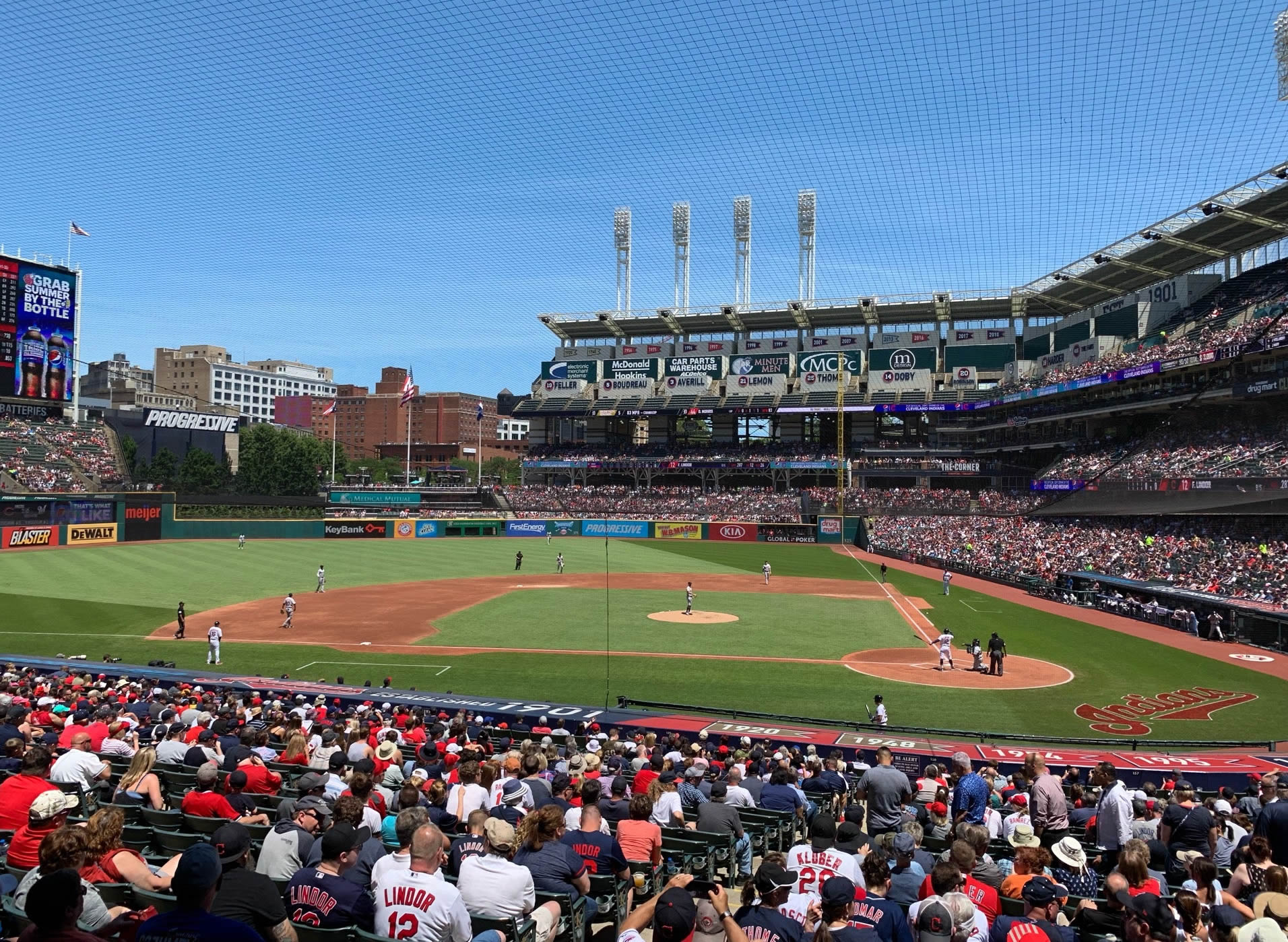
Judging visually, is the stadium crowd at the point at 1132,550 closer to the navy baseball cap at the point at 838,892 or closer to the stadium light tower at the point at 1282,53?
the stadium light tower at the point at 1282,53

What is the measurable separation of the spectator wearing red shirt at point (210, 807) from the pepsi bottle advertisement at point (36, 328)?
69.4 meters

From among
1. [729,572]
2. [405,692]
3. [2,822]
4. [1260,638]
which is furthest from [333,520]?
[2,822]

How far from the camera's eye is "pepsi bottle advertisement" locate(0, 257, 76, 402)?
62125 mm

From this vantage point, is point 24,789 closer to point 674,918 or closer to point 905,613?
point 674,918

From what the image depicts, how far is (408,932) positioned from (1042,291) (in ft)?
274

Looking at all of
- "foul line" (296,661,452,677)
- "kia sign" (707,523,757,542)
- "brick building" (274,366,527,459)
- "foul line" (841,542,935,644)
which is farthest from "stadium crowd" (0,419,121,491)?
"brick building" (274,366,527,459)

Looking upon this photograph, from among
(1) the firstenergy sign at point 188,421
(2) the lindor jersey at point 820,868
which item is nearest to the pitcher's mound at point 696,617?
(2) the lindor jersey at point 820,868

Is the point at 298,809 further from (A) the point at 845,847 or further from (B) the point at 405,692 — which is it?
(B) the point at 405,692

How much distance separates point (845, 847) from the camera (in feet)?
22.0

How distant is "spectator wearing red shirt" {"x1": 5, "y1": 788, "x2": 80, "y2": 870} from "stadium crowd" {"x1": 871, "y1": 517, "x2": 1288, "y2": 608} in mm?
35567

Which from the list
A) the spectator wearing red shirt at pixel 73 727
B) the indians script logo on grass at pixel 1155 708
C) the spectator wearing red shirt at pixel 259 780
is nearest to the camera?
the spectator wearing red shirt at pixel 259 780

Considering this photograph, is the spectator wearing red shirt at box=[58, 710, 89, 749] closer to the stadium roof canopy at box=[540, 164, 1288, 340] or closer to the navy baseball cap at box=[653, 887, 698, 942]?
the navy baseball cap at box=[653, 887, 698, 942]

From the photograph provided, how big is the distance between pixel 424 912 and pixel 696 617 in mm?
30084

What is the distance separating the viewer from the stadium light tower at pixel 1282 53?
3812 centimetres
